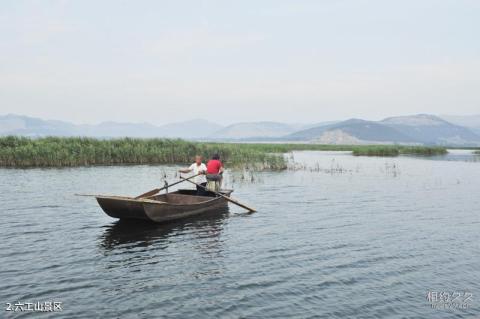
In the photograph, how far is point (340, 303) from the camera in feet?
31.9

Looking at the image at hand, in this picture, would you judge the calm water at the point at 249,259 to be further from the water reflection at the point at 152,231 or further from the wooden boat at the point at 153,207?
the wooden boat at the point at 153,207

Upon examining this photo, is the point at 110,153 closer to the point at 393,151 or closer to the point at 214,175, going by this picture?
the point at 214,175

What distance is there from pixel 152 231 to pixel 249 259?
16.7 feet

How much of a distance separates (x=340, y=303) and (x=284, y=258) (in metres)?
3.52

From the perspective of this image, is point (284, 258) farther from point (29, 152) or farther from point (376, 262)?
point (29, 152)

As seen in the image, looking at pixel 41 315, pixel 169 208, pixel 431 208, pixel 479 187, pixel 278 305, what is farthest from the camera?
pixel 479 187

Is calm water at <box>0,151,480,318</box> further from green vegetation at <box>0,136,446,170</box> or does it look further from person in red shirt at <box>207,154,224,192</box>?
green vegetation at <box>0,136,446,170</box>

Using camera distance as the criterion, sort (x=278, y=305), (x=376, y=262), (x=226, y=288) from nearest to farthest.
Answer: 1. (x=278, y=305)
2. (x=226, y=288)
3. (x=376, y=262)

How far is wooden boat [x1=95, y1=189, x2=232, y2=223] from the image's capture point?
15836 millimetres

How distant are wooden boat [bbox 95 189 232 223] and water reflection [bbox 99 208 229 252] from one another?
0.40m

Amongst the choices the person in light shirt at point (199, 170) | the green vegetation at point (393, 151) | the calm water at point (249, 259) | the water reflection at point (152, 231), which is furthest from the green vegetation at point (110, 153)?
the green vegetation at point (393, 151)

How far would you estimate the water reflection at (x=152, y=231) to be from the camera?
14.7 m

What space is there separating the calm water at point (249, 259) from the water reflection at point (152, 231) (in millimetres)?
42

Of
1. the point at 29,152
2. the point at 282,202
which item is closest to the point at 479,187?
the point at 282,202
